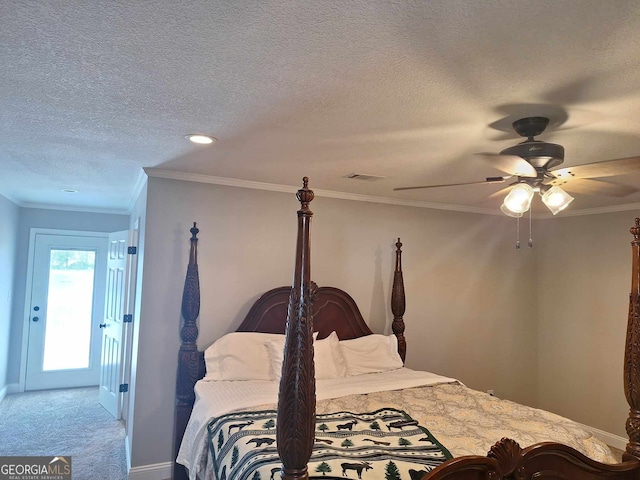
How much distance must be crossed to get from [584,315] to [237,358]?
377cm

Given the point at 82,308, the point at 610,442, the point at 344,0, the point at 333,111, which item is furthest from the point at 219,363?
the point at 610,442

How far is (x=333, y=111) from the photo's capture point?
2.10 metres

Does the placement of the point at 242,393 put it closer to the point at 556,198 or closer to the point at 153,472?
the point at 153,472

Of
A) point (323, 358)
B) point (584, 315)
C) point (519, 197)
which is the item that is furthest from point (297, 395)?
point (584, 315)

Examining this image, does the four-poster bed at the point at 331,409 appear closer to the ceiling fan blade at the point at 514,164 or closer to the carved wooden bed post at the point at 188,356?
the carved wooden bed post at the point at 188,356

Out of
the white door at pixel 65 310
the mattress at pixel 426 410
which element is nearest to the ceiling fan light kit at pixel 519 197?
the mattress at pixel 426 410

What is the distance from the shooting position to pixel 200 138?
2.58 meters

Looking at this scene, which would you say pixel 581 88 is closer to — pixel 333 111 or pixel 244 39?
pixel 333 111

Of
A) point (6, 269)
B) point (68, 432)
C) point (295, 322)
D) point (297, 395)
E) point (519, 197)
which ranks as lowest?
point (68, 432)

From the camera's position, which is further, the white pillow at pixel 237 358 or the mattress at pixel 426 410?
the white pillow at pixel 237 358

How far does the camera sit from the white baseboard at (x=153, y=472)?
3219 mm

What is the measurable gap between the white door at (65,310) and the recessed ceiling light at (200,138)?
413cm

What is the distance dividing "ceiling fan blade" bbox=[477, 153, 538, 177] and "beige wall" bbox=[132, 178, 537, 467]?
2.08 m

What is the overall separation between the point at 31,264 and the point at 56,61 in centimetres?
494
